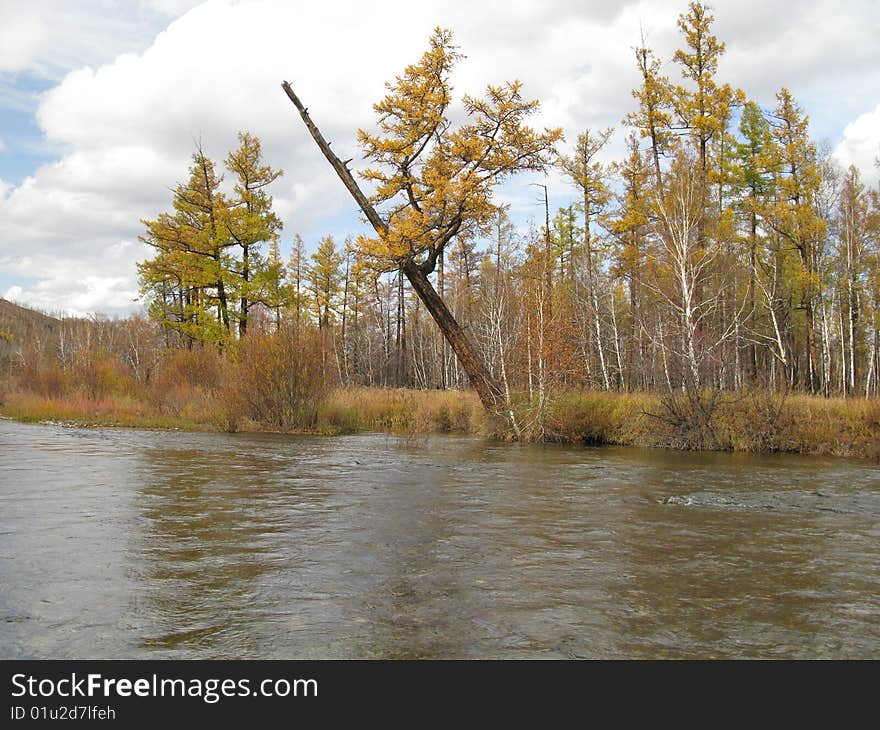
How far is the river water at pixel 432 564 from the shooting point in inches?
170

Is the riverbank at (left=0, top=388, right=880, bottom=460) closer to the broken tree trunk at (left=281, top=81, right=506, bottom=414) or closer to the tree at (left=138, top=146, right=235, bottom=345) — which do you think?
the broken tree trunk at (left=281, top=81, right=506, bottom=414)

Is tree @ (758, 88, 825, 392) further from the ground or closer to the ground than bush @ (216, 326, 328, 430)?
further from the ground

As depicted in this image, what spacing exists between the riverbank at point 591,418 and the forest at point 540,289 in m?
0.06

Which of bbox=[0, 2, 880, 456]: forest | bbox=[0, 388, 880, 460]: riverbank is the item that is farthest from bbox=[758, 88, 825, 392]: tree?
bbox=[0, 388, 880, 460]: riverbank

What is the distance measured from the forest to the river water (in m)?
6.57

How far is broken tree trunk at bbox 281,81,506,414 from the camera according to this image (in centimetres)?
1994

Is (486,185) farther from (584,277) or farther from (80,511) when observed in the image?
(584,277)

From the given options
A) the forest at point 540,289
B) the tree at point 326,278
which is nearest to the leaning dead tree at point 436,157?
the forest at point 540,289

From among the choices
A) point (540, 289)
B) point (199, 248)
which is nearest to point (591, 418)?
point (540, 289)

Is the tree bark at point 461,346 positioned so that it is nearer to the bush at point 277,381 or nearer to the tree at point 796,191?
the bush at point 277,381

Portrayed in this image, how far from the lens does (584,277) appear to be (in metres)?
34.9

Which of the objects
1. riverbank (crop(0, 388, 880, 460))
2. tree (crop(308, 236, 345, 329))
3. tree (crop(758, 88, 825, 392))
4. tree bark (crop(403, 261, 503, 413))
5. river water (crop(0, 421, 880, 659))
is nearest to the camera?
Answer: river water (crop(0, 421, 880, 659))

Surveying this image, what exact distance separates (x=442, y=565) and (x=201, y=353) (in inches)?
835

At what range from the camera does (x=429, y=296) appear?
20.1 metres
